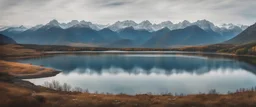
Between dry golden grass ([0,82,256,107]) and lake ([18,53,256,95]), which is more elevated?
dry golden grass ([0,82,256,107])

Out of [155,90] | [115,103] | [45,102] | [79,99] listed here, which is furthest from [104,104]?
[155,90]

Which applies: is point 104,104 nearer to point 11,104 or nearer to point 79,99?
point 79,99

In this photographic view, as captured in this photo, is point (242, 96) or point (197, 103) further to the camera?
point (242, 96)

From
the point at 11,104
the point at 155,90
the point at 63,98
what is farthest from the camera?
the point at 155,90

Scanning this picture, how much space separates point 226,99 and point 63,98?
24901 millimetres

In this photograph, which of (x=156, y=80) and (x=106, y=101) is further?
(x=156, y=80)

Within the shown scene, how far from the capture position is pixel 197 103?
41.8m

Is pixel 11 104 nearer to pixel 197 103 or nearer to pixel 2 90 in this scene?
pixel 2 90

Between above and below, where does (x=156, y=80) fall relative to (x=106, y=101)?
below

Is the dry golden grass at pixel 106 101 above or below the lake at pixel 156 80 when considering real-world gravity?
above

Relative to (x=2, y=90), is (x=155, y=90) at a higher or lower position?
lower

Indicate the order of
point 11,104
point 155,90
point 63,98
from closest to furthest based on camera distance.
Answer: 1. point 11,104
2. point 63,98
3. point 155,90

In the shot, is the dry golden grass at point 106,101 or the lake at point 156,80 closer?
the dry golden grass at point 106,101

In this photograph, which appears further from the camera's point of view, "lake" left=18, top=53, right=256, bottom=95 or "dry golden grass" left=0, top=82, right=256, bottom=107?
"lake" left=18, top=53, right=256, bottom=95
